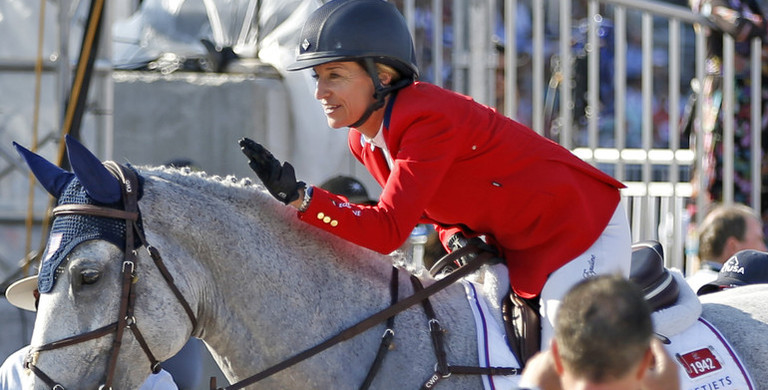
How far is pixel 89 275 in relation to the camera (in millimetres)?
2965

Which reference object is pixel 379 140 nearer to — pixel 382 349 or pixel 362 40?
pixel 362 40

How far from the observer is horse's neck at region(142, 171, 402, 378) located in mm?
3148

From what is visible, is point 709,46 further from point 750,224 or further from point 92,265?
point 92,265

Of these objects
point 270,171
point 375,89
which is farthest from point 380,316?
point 375,89

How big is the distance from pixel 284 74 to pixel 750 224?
3.09 m

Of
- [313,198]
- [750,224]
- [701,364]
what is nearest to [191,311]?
[313,198]

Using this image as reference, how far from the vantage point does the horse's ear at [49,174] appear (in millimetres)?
3127

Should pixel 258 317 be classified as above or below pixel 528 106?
below

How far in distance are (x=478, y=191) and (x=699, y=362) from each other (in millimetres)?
990

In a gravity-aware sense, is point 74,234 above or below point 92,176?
below

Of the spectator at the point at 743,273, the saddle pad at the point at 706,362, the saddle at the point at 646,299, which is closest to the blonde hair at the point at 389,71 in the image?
the saddle at the point at 646,299

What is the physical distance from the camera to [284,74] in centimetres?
730

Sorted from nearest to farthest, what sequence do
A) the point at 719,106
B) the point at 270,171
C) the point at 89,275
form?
the point at 89,275, the point at 270,171, the point at 719,106

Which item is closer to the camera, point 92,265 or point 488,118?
point 92,265
